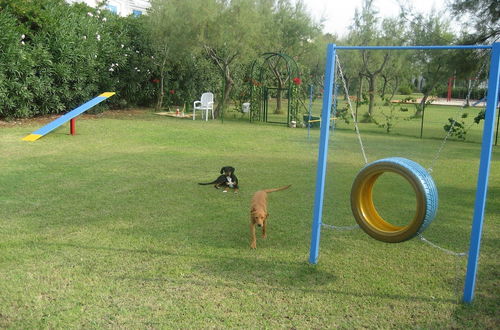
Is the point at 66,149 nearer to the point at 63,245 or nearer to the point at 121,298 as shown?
the point at 63,245

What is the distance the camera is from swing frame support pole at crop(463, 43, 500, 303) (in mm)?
3159

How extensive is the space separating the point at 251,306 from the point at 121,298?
91 centimetres

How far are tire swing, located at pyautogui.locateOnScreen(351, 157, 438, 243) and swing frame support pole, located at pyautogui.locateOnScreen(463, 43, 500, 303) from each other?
295 mm

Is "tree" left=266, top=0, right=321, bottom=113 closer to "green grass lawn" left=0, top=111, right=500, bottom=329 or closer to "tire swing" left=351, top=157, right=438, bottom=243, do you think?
"green grass lawn" left=0, top=111, right=500, bottom=329

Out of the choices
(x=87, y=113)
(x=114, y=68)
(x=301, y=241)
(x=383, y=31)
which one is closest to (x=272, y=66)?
(x=383, y=31)

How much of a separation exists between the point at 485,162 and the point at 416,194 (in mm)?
505

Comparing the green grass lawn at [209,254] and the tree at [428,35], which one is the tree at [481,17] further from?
the green grass lawn at [209,254]

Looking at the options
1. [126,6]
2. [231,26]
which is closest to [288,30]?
[231,26]

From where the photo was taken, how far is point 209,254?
165 inches

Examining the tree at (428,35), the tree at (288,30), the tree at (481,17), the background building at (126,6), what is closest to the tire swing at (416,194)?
the tree at (481,17)

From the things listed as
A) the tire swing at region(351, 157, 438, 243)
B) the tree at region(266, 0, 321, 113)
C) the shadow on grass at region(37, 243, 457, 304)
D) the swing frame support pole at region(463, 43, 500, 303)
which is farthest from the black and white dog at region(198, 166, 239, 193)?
the tree at region(266, 0, 321, 113)

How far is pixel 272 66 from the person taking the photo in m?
19.5

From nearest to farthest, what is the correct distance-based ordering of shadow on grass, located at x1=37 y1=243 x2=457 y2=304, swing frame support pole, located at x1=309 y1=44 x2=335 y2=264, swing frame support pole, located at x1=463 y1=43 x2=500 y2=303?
1. swing frame support pole, located at x1=463 y1=43 x2=500 y2=303
2. shadow on grass, located at x1=37 y1=243 x2=457 y2=304
3. swing frame support pole, located at x1=309 y1=44 x2=335 y2=264

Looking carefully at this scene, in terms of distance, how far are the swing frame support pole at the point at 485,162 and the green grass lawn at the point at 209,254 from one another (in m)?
0.22
